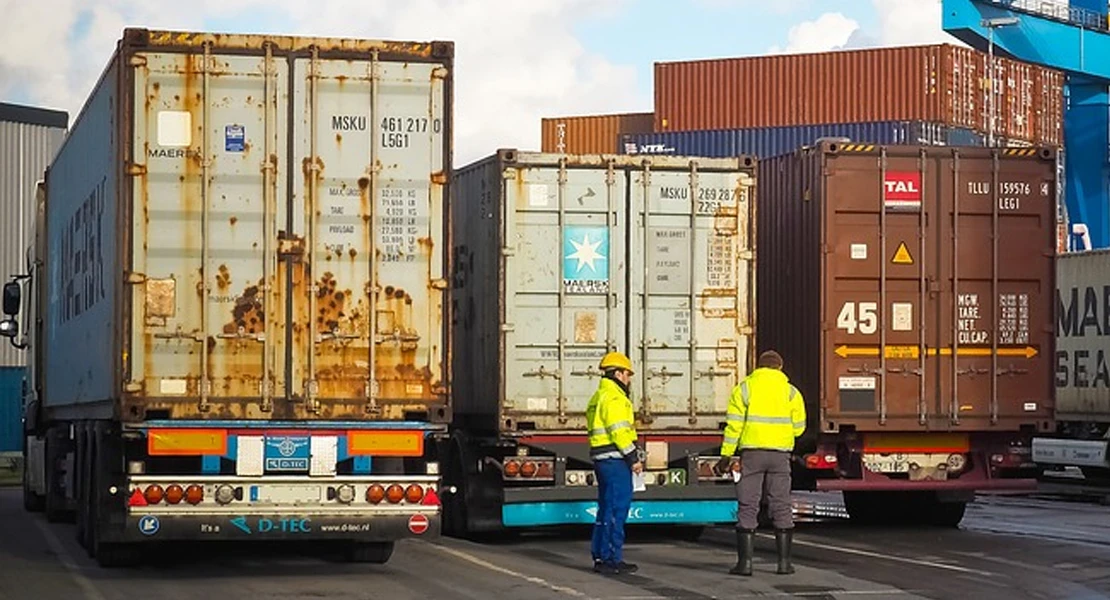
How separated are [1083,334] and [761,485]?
41.7 ft

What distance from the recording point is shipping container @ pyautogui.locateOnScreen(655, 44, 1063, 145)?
54.1 m

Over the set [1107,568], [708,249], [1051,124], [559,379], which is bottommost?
[1107,568]

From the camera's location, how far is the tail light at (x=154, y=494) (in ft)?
44.7

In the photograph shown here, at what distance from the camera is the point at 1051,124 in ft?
197

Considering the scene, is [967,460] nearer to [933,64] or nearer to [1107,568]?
[1107,568]

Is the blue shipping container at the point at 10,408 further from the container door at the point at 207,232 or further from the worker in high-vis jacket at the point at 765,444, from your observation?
the worker in high-vis jacket at the point at 765,444

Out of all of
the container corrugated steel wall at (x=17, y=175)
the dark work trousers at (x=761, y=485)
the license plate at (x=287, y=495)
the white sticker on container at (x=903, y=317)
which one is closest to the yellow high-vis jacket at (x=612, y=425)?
the dark work trousers at (x=761, y=485)

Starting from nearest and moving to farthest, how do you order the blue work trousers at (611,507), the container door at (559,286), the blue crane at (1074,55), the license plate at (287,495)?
the license plate at (287,495) → the blue work trousers at (611,507) → the container door at (559,286) → the blue crane at (1074,55)

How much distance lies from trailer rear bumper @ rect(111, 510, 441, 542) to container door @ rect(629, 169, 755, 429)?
395cm

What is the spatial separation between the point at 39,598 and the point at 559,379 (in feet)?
18.2

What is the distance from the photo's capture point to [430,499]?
46.2 feet

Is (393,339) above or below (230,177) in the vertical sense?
below

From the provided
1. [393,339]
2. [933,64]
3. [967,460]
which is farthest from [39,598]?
[933,64]

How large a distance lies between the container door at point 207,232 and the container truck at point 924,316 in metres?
6.34
